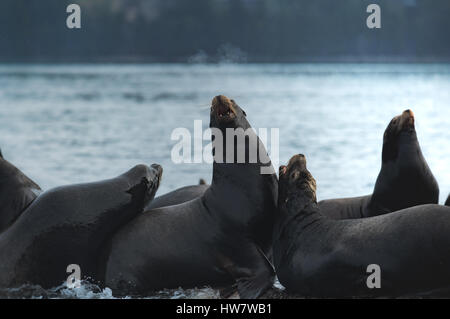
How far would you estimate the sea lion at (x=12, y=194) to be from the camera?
5590mm

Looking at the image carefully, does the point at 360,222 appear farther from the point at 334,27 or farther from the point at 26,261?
the point at 334,27

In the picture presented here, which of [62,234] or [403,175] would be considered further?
[403,175]

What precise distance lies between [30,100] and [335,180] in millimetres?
24706

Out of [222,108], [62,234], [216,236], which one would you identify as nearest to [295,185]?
Result: [216,236]

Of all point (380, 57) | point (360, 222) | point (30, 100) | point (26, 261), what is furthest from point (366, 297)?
point (380, 57)

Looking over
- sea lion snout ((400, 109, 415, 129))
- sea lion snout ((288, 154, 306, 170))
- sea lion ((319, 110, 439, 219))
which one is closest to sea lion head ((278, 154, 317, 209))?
sea lion snout ((288, 154, 306, 170))

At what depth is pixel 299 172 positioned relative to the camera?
213 inches

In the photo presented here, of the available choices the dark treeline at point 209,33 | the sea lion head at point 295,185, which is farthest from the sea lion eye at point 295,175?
the dark treeline at point 209,33

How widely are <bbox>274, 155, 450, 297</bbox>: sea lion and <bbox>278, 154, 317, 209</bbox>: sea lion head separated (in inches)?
4.4

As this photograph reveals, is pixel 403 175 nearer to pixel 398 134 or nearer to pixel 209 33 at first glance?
pixel 398 134

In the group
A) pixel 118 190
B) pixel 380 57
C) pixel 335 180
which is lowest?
pixel 335 180

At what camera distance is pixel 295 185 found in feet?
17.7

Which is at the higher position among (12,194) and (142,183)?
(142,183)

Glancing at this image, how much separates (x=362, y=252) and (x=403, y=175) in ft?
4.12
